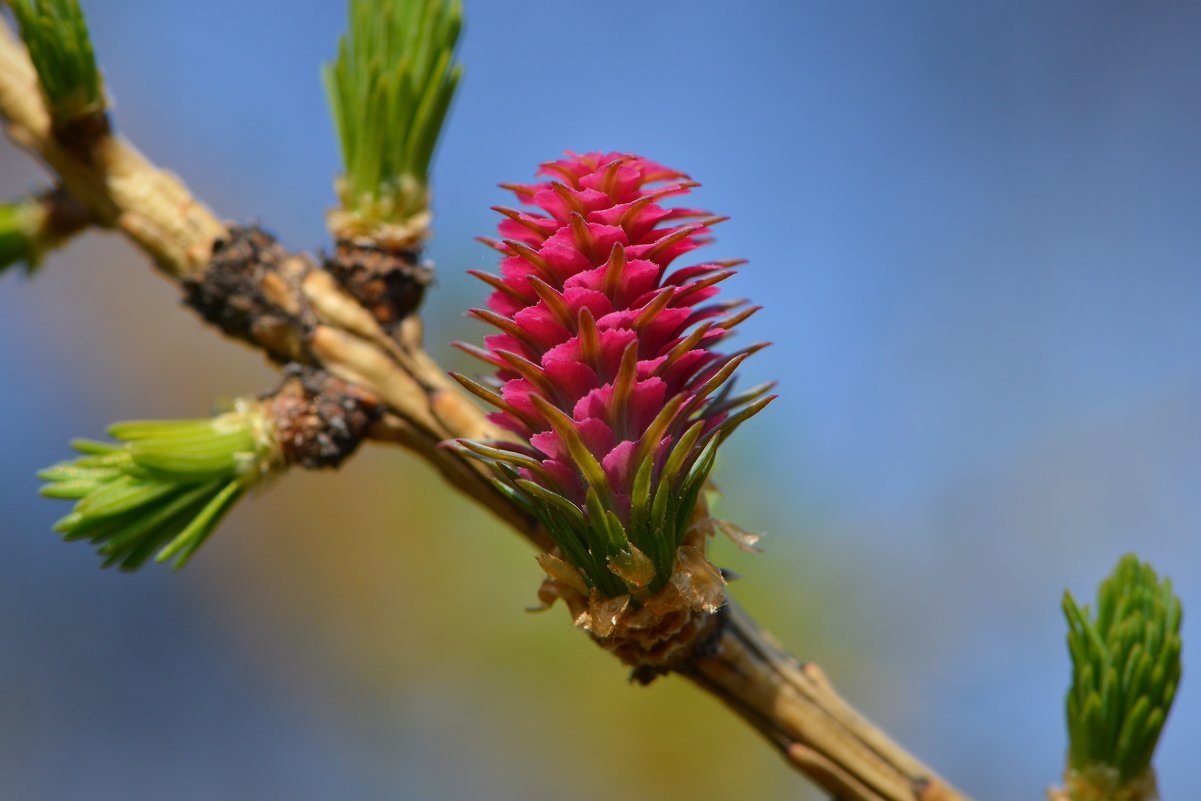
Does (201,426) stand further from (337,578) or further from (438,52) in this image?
(337,578)

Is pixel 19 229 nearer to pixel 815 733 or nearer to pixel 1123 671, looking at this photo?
pixel 815 733

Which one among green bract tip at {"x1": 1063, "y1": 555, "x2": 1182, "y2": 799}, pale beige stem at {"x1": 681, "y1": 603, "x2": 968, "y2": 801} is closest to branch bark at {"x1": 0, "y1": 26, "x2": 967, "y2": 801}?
pale beige stem at {"x1": 681, "y1": 603, "x2": 968, "y2": 801}

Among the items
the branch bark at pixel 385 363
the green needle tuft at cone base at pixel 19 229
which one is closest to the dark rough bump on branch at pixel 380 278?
the branch bark at pixel 385 363

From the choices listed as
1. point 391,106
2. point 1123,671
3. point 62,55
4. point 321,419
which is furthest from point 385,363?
point 1123,671

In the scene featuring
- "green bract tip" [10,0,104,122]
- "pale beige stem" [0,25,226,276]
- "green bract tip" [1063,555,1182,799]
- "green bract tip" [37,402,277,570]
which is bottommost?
"green bract tip" [37,402,277,570]

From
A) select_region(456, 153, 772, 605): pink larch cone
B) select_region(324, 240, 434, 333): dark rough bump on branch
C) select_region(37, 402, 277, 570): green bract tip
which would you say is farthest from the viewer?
select_region(324, 240, 434, 333): dark rough bump on branch

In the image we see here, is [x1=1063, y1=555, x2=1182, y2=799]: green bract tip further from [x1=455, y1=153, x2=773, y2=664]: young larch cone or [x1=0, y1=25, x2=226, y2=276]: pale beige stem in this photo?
[x1=0, y1=25, x2=226, y2=276]: pale beige stem

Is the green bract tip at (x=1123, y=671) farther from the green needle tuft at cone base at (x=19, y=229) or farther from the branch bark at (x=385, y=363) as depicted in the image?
the green needle tuft at cone base at (x=19, y=229)
